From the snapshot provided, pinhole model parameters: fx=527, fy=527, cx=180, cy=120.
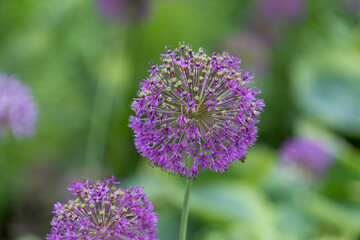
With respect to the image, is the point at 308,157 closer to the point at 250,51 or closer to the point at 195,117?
the point at 250,51

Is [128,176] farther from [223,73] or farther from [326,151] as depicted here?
[223,73]

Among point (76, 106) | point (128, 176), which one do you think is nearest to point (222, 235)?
point (128, 176)

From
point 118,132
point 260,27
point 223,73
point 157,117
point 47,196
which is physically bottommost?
point 157,117

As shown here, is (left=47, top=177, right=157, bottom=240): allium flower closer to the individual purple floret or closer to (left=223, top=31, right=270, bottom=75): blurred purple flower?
the individual purple floret

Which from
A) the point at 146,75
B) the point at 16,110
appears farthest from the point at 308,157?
the point at 146,75

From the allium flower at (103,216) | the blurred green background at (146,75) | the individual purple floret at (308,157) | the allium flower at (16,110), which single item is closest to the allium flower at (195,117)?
the allium flower at (103,216)

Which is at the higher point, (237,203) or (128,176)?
(128,176)
